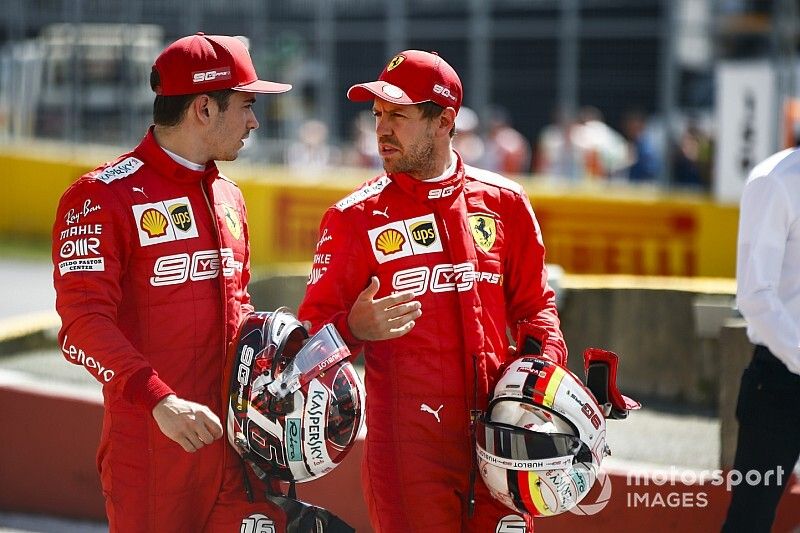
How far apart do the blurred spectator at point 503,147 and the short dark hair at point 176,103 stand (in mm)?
11855

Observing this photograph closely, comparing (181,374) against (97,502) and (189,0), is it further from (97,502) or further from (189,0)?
(189,0)

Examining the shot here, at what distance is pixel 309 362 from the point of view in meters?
3.59

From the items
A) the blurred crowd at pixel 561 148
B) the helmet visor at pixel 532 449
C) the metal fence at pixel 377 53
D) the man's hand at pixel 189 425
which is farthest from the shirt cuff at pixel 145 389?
the blurred crowd at pixel 561 148

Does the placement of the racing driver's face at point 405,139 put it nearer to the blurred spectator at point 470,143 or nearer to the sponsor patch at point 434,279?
the sponsor patch at point 434,279

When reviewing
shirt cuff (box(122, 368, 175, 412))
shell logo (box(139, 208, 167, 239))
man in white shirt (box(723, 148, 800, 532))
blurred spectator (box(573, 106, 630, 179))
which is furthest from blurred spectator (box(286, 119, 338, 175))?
shirt cuff (box(122, 368, 175, 412))

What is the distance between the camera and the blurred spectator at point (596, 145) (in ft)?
49.4

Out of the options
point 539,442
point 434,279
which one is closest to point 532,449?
point 539,442

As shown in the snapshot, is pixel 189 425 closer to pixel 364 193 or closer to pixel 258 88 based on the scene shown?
pixel 364 193

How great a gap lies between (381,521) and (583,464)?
63 centimetres

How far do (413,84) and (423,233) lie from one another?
45 cm

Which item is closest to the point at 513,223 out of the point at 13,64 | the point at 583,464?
the point at 583,464

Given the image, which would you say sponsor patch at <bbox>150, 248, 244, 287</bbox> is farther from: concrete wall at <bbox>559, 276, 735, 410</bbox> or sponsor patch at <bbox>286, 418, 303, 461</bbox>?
concrete wall at <bbox>559, 276, 735, 410</bbox>

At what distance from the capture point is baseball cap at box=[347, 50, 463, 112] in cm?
392

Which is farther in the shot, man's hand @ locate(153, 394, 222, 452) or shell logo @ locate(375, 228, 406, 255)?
shell logo @ locate(375, 228, 406, 255)
